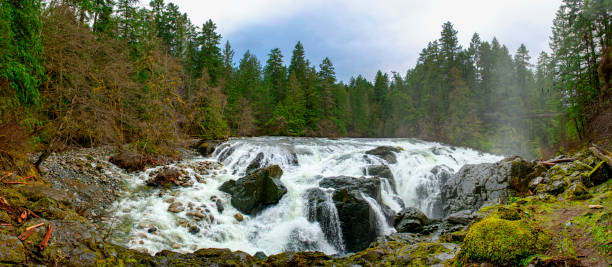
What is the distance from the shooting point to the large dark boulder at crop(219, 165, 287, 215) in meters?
10.1

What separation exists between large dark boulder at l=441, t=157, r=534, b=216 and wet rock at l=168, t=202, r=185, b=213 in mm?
10199

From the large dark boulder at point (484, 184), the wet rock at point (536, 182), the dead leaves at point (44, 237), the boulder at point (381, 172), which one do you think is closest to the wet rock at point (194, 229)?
the dead leaves at point (44, 237)

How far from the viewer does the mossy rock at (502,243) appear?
3000mm

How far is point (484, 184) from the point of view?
10.6 metres

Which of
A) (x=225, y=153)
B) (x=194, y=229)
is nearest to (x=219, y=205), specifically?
(x=194, y=229)

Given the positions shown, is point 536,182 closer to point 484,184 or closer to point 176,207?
point 484,184

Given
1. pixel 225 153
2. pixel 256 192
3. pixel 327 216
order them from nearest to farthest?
1. pixel 327 216
2. pixel 256 192
3. pixel 225 153

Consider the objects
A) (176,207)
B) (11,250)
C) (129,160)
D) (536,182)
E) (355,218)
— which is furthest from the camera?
(129,160)

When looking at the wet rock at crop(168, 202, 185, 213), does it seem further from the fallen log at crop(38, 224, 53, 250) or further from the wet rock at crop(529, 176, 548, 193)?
the wet rock at crop(529, 176, 548, 193)

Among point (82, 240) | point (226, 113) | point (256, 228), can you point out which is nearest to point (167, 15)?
point (226, 113)

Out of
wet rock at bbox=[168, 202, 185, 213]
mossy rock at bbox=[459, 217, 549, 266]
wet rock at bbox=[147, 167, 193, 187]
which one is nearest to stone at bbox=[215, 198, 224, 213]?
wet rock at bbox=[168, 202, 185, 213]

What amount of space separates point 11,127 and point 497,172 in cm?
1498

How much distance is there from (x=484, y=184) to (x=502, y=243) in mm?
8875

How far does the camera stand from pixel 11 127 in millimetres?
6117
